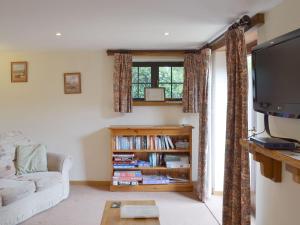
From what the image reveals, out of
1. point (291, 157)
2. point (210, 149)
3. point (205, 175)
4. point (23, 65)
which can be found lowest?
point (205, 175)

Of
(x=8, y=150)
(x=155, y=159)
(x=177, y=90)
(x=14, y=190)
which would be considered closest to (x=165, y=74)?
(x=177, y=90)

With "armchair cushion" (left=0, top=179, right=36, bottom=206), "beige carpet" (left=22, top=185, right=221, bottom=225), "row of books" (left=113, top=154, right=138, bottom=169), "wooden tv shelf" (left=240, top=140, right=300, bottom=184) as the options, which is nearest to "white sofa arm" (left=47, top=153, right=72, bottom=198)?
"beige carpet" (left=22, top=185, right=221, bottom=225)

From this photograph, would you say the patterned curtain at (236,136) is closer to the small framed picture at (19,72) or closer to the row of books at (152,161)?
the row of books at (152,161)

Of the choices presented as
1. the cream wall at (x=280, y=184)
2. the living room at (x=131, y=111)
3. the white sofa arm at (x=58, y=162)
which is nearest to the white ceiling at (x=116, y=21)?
the living room at (x=131, y=111)

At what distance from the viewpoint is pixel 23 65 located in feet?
17.3

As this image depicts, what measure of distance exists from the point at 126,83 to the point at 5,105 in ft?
6.89

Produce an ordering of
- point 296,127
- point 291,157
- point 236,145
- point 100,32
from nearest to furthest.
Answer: point 291,157 < point 296,127 < point 236,145 < point 100,32

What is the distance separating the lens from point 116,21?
3.28 meters

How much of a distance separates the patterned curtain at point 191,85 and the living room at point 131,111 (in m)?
0.02

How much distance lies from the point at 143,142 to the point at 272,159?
9.03 feet

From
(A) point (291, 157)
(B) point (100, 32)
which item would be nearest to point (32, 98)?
(B) point (100, 32)

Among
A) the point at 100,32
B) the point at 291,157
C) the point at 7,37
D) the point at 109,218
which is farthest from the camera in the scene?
the point at 7,37

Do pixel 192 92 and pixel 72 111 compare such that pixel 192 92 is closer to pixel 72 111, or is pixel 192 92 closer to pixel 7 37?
pixel 72 111

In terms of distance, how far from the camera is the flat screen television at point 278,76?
2.00 meters
